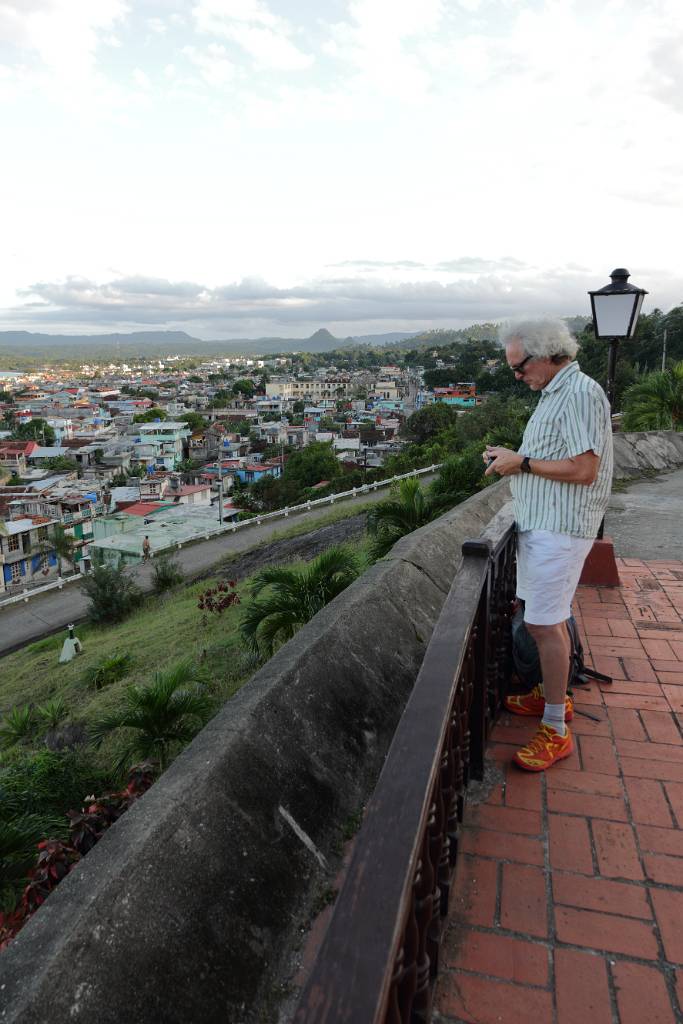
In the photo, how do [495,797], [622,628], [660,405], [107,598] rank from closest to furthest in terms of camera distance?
[495,797]
[622,628]
[660,405]
[107,598]

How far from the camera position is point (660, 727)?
269 centimetres

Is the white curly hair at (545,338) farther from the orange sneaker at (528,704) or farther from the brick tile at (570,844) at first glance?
the brick tile at (570,844)

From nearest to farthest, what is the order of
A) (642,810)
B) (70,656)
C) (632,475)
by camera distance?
(642,810)
(632,475)
(70,656)

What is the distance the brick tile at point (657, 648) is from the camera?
11.2 ft

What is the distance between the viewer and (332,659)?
8.36ft

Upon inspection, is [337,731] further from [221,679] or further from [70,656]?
[70,656]

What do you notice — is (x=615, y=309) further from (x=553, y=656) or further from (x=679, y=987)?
(x=679, y=987)

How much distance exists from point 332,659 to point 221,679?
3.61 m

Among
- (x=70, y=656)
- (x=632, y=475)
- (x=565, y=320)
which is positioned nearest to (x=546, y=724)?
(x=565, y=320)

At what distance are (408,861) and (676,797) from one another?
1.73 metres

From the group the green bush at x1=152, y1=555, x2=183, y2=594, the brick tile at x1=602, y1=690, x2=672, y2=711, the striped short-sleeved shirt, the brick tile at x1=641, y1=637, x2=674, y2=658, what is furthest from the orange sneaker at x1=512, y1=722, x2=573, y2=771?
the green bush at x1=152, y1=555, x2=183, y2=594

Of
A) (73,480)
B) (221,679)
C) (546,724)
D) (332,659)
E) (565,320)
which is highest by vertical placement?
(565,320)

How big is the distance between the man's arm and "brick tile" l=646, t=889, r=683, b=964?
125 cm

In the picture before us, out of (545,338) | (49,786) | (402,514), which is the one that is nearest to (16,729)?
(49,786)
